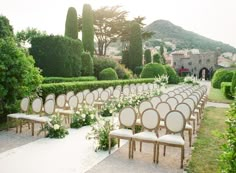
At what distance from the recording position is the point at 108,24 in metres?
43.6

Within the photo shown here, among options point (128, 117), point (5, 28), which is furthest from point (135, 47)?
point (128, 117)

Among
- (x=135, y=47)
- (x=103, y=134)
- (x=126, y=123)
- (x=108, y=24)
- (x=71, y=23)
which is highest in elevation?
(x=108, y=24)

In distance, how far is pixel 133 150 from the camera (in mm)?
7500

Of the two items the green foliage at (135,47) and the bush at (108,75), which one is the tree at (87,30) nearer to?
the green foliage at (135,47)

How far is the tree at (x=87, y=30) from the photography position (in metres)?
36.9

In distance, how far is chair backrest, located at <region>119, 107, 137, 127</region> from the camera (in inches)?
305

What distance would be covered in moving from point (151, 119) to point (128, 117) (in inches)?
23.6

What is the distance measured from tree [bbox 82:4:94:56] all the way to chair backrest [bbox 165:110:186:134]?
1184 inches

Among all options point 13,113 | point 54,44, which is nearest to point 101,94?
point 13,113

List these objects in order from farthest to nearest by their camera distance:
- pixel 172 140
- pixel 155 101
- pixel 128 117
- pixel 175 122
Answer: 1. pixel 155 101
2. pixel 128 117
3. pixel 175 122
4. pixel 172 140

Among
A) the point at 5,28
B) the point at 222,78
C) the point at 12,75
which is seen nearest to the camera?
the point at 12,75

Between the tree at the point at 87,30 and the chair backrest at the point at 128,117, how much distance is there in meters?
29.4

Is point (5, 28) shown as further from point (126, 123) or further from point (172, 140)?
point (172, 140)

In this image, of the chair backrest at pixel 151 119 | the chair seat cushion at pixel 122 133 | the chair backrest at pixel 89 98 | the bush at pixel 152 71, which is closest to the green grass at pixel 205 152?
the chair backrest at pixel 151 119
